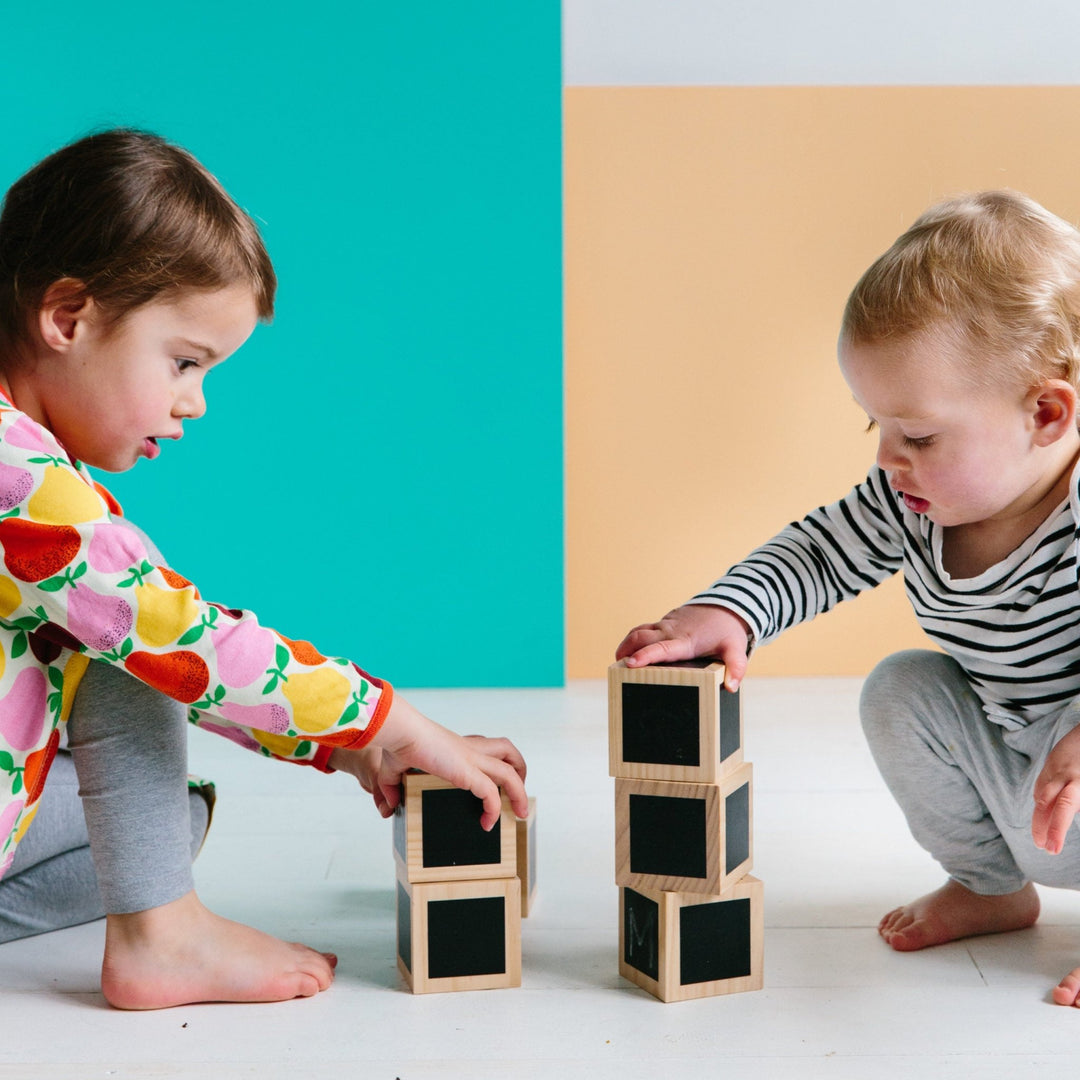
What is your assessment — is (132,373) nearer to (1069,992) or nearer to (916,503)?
(916,503)

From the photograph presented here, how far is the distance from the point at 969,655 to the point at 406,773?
0.44m

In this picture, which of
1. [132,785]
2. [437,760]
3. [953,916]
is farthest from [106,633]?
[953,916]

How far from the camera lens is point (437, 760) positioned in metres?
0.88

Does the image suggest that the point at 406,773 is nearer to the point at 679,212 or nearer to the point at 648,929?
the point at 648,929

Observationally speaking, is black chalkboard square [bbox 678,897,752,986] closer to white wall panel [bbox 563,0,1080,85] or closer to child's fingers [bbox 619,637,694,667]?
child's fingers [bbox 619,637,694,667]

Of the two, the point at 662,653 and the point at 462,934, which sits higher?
the point at 662,653

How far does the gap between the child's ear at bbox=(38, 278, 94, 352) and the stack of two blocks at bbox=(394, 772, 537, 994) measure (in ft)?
1.27

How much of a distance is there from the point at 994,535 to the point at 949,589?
5 centimetres

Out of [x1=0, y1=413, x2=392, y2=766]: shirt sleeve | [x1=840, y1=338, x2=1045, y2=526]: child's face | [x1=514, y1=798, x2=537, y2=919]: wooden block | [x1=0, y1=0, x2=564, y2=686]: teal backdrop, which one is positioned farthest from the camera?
[x1=0, y1=0, x2=564, y2=686]: teal backdrop

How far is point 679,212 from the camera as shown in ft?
6.61

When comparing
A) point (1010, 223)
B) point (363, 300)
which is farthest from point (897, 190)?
point (1010, 223)

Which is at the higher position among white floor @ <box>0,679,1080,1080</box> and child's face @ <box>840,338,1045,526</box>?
child's face @ <box>840,338,1045,526</box>

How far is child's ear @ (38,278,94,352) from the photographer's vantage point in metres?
0.88

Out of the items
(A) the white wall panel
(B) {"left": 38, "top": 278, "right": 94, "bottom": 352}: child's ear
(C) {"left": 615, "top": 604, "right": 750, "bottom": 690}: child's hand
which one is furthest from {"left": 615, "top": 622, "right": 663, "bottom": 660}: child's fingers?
(A) the white wall panel
